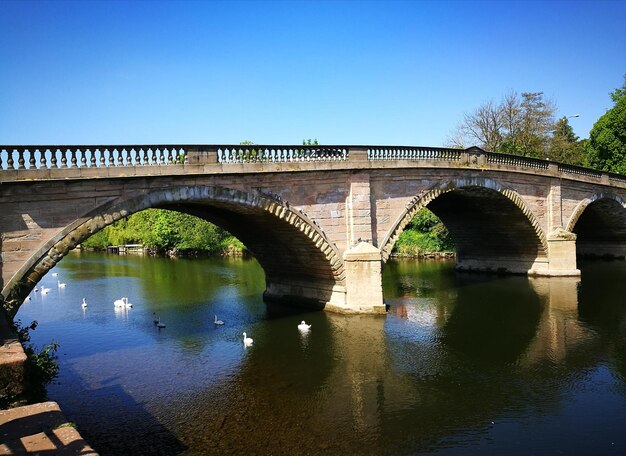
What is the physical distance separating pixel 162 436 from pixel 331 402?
12.4 feet

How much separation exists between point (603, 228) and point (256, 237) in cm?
2775

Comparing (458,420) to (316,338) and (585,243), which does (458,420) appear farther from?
(585,243)

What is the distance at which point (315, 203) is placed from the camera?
1939 cm

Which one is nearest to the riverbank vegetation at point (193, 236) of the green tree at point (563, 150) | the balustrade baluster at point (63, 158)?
the green tree at point (563, 150)

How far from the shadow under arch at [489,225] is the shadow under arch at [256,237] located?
6.18 meters

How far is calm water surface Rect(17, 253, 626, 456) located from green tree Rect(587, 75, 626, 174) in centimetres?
2187

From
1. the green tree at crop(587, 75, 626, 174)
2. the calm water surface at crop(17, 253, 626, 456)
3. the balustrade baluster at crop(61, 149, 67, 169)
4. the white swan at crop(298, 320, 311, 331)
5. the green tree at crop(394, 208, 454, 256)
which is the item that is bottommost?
the calm water surface at crop(17, 253, 626, 456)

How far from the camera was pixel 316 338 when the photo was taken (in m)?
17.3

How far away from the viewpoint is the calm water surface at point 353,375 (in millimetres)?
10164

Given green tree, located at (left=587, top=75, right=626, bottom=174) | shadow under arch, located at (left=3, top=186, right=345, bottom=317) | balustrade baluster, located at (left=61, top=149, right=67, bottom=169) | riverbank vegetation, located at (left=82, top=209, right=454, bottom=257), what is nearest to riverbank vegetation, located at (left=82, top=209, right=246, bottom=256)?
riverbank vegetation, located at (left=82, top=209, right=454, bottom=257)

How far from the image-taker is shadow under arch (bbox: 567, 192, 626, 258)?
3431cm

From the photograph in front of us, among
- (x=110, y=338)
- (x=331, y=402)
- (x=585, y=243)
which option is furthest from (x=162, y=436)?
(x=585, y=243)

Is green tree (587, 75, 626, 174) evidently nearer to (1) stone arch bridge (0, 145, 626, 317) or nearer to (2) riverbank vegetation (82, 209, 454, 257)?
(1) stone arch bridge (0, 145, 626, 317)

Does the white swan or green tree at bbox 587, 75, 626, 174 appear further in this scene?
green tree at bbox 587, 75, 626, 174
